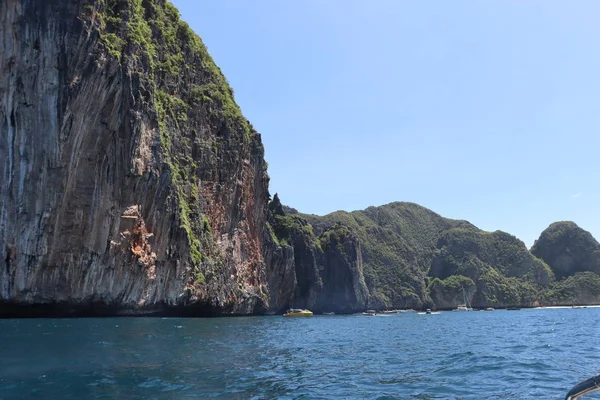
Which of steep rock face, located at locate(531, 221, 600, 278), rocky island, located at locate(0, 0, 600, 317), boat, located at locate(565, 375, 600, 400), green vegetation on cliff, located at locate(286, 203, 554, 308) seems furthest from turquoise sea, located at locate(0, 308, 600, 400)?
steep rock face, located at locate(531, 221, 600, 278)

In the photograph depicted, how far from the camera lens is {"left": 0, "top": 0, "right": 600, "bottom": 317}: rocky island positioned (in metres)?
40.8

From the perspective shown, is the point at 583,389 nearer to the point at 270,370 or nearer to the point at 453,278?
the point at 270,370

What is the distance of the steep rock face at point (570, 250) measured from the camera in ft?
599

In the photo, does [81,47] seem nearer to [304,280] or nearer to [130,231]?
[130,231]

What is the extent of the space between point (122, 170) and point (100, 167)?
110 inches

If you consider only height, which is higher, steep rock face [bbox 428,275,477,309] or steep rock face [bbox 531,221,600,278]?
steep rock face [bbox 531,221,600,278]

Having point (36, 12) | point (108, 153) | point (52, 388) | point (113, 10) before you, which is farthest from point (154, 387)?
point (113, 10)

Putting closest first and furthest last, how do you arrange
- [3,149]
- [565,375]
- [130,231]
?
[565,375] → [3,149] → [130,231]

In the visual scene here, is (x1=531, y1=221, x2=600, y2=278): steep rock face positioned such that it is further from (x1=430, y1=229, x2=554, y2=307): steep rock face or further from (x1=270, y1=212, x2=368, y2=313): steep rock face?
(x1=270, y1=212, x2=368, y2=313): steep rock face

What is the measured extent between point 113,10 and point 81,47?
366 inches

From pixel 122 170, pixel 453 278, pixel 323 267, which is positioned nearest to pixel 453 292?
pixel 453 278

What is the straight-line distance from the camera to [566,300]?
167000 millimetres

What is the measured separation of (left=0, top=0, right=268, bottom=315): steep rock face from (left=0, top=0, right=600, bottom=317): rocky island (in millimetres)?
118

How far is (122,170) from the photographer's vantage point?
47719 millimetres
